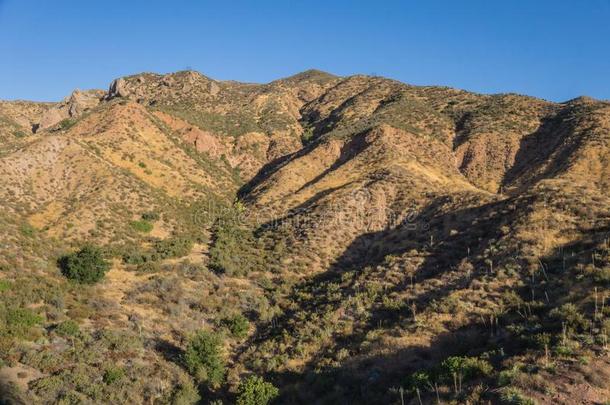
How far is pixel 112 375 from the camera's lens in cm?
2038

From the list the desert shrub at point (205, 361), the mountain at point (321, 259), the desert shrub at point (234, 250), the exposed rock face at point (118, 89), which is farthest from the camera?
the exposed rock face at point (118, 89)

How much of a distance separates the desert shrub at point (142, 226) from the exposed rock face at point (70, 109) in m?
49.9

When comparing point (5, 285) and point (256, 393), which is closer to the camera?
point (256, 393)

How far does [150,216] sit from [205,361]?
23.5m

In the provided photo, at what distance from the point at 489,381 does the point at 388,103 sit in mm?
69394

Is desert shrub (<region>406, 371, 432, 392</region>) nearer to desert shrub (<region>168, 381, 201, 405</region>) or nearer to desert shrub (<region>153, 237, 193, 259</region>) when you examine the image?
desert shrub (<region>168, 381, 201, 405</region>)

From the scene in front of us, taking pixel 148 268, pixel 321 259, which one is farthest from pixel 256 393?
pixel 321 259

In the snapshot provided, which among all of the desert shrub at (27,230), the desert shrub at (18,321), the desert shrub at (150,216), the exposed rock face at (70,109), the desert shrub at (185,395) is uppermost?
the exposed rock face at (70,109)

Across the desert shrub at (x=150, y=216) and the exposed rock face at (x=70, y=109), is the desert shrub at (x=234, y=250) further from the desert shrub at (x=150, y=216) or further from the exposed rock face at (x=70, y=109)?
the exposed rock face at (x=70, y=109)

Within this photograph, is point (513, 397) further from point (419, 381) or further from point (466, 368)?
point (419, 381)

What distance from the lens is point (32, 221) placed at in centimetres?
Result: 3666

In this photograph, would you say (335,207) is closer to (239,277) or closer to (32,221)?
(239,277)

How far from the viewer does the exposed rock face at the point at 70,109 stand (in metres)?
81.1

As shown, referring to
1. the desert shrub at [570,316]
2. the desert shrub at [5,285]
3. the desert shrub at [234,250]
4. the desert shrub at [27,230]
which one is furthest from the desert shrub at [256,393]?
the desert shrub at [27,230]
